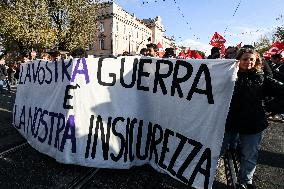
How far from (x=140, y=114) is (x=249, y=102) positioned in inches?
60.6

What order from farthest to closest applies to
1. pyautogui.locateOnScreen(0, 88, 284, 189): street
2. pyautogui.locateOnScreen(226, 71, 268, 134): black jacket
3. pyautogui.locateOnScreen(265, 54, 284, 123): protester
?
pyautogui.locateOnScreen(265, 54, 284, 123): protester → pyautogui.locateOnScreen(0, 88, 284, 189): street → pyautogui.locateOnScreen(226, 71, 268, 134): black jacket

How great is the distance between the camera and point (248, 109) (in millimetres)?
4098

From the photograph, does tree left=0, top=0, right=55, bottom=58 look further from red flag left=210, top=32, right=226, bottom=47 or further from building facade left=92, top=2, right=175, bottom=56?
building facade left=92, top=2, right=175, bottom=56

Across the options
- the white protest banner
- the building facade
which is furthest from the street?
the building facade

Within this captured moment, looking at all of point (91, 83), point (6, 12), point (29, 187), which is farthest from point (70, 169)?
point (6, 12)

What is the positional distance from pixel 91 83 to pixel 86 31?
2745cm

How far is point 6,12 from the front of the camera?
2655 cm

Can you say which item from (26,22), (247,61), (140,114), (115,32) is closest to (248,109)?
(247,61)

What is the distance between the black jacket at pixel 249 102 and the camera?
13.4ft

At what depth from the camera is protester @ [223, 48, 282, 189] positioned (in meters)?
4.09

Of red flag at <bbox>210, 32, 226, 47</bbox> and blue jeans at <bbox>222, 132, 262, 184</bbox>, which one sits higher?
red flag at <bbox>210, 32, 226, 47</bbox>

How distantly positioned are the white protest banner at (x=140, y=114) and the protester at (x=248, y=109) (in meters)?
0.24

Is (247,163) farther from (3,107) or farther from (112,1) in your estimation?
(112,1)

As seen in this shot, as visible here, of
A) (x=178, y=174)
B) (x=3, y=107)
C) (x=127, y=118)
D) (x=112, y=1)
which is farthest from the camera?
(x=112, y=1)
